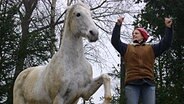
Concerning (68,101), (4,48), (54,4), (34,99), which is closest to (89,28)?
(68,101)

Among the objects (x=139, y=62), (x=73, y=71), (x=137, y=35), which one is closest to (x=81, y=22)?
(x=73, y=71)

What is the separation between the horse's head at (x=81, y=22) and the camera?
6.02 meters

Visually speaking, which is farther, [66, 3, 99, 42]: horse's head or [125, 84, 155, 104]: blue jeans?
[66, 3, 99, 42]: horse's head

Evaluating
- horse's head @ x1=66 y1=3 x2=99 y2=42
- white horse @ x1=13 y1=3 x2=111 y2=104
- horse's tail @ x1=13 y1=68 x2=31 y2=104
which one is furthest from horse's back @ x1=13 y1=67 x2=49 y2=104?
horse's head @ x1=66 y1=3 x2=99 y2=42

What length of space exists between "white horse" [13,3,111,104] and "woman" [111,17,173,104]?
0.44m

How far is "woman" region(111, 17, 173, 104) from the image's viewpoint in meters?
5.57

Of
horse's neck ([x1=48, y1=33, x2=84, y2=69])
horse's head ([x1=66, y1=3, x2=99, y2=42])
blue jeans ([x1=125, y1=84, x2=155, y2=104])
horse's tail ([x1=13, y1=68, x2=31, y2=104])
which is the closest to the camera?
blue jeans ([x1=125, y1=84, x2=155, y2=104])

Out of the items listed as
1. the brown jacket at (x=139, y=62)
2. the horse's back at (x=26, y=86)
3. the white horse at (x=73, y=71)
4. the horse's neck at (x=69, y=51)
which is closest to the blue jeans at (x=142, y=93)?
the brown jacket at (x=139, y=62)

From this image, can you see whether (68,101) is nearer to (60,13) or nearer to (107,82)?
(107,82)

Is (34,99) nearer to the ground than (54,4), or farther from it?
nearer to the ground

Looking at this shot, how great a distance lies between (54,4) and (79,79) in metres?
16.0

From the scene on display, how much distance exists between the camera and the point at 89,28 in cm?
605

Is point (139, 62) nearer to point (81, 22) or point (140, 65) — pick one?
point (140, 65)

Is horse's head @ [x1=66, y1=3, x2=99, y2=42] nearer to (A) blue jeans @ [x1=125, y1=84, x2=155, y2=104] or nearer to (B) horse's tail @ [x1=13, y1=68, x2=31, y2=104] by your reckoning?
(A) blue jeans @ [x1=125, y1=84, x2=155, y2=104]
